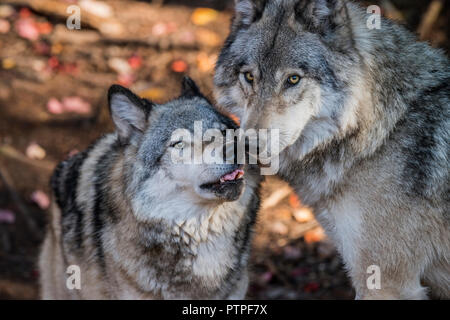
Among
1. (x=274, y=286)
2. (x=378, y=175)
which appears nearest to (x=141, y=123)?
(x=378, y=175)

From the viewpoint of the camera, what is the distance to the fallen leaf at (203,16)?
9.25m

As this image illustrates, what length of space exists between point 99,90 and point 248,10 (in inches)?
185

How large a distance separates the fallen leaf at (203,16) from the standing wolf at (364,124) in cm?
545

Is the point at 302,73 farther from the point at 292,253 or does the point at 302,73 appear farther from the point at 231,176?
the point at 292,253

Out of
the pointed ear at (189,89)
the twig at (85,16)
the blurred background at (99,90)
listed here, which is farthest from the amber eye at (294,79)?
the twig at (85,16)

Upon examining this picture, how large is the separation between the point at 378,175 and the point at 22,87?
6097 mm

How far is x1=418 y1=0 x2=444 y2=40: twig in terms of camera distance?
26.3 ft

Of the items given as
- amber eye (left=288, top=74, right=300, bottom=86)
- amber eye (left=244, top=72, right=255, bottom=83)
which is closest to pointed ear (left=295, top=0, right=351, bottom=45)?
amber eye (left=288, top=74, right=300, bottom=86)

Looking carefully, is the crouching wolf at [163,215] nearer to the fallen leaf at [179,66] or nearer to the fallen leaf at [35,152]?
the fallen leaf at [35,152]

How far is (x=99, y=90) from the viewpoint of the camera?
8.36m

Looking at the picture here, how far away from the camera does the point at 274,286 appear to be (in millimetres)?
6121

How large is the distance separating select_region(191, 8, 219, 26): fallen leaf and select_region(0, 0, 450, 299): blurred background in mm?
17

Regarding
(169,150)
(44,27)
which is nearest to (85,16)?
(44,27)

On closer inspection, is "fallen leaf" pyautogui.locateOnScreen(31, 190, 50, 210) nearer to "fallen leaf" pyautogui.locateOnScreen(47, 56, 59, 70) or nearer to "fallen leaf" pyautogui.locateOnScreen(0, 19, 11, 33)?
"fallen leaf" pyautogui.locateOnScreen(47, 56, 59, 70)
